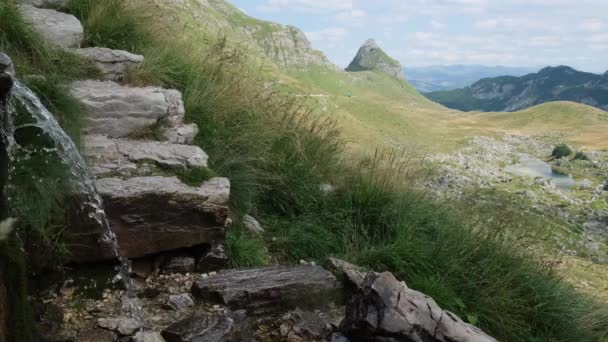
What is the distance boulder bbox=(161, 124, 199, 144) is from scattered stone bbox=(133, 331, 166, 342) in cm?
313

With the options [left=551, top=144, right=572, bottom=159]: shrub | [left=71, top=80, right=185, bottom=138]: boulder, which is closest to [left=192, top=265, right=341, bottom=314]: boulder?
[left=71, top=80, right=185, bottom=138]: boulder

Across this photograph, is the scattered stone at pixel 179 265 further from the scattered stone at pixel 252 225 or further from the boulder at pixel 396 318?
the boulder at pixel 396 318

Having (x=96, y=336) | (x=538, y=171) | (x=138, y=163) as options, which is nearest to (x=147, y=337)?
(x=96, y=336)

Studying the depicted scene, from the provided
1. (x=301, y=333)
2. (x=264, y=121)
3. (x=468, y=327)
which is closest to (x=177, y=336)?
(x=301, y=333)

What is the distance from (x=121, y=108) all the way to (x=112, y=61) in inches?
44.2

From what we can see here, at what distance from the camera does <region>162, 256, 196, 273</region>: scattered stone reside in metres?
5.65

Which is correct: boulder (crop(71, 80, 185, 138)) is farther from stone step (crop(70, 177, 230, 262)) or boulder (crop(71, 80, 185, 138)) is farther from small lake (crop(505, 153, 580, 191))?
small lake (crop(505, 153, 580, 191))

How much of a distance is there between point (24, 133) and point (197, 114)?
3.94 meters

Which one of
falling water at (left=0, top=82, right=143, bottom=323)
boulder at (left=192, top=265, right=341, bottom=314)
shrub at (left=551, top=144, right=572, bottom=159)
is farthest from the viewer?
shrub at (left=551, top=144, right=572, bottom=159)

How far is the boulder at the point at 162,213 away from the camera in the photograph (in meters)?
5.24

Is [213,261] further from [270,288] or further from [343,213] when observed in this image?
[343,213]

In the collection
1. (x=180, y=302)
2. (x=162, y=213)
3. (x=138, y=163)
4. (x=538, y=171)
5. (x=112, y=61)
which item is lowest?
(x=538, y=171)

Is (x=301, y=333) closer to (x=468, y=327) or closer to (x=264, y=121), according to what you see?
(x=468, y=327)

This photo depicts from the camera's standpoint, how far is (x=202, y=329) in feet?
15.3
